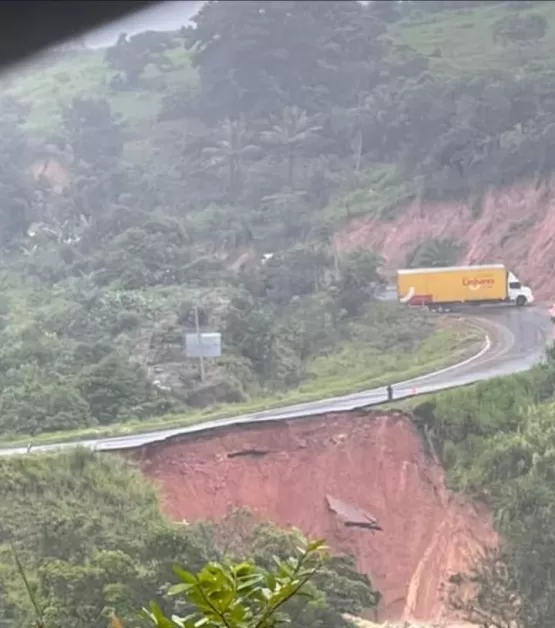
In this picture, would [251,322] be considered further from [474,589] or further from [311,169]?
[474,589]

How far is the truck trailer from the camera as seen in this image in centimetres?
142

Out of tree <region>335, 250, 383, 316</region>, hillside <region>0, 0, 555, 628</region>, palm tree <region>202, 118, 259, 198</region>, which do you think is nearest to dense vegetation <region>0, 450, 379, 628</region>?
hillside <region>0, 0, 555, 628</region>

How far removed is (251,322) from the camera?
4.79ft

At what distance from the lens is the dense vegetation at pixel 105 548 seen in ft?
4.61

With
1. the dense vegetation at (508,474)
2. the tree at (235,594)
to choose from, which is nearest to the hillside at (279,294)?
the dense vegetation at (508,474)

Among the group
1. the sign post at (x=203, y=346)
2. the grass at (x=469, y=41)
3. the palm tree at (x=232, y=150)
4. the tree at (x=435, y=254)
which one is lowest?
the sign post at (x=203, y=346)

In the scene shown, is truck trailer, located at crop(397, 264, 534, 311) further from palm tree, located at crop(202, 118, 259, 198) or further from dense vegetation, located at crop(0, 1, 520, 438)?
palm tree, located at crop(202, 118, 259, 198)

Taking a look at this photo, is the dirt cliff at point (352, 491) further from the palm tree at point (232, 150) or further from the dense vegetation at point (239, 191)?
the palm tree at point (232, 150)

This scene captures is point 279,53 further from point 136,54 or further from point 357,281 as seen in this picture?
point 357,281

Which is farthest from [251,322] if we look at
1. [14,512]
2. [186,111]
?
A: [14,512]

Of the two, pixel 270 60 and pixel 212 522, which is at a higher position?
pixel 270 60

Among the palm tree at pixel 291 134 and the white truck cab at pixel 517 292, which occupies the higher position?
the palm tree at pixel 291 134

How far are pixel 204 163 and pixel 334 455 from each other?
Result: 0.44 meters

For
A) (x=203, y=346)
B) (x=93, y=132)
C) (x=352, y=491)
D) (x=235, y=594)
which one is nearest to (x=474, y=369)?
(x=352, y=491)
